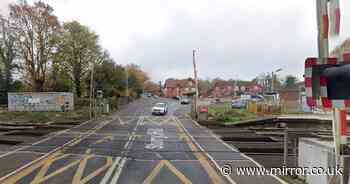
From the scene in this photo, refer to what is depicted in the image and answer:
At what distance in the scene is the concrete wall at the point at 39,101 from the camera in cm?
4434

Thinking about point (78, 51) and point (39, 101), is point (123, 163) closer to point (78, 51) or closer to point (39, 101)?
point (39, 101)

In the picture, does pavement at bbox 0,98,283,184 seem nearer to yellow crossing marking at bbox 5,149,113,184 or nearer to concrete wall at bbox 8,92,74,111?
yellow crossing marking at bbox 5,149,113,184

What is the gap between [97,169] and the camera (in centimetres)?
1139

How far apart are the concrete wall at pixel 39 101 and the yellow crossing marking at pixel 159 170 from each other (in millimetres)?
34622

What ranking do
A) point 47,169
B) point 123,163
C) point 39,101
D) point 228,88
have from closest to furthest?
point 47,169
point 123,163
point 39,101
point 228,88

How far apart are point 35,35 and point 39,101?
1023 centimetres

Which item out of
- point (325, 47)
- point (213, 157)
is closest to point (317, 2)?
point (325, 47)

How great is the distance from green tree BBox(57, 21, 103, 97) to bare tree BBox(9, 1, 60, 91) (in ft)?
13.3

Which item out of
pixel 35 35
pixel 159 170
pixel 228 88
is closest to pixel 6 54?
pixel 35 35

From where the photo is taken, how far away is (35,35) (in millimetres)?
48031

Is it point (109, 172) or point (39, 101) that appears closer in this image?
point (109, 172)

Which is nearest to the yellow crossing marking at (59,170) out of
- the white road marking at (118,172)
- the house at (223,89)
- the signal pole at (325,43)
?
the white road marking at (118,172)

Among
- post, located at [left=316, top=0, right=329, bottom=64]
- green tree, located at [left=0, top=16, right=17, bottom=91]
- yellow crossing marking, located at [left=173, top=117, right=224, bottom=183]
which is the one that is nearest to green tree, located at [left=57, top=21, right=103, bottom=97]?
green tree, located at [left=0, top=16, right=17, bottom=91]

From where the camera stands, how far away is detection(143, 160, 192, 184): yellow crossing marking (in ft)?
32.6
